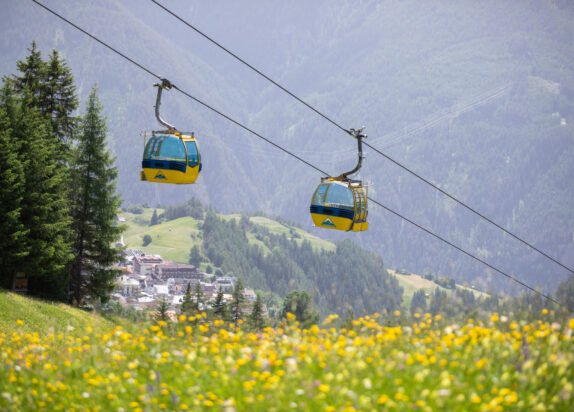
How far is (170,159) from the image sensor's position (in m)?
19.4

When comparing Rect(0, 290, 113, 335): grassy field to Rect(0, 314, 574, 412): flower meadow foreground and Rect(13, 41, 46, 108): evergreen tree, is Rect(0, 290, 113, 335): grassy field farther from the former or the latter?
Rect(0, 314, 574, 412): flower meadow foreground

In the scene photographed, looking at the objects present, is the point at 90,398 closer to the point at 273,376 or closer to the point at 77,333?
the point at 273,376

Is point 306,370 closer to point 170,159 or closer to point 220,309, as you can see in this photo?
point 170,159

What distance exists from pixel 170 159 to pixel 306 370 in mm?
11512

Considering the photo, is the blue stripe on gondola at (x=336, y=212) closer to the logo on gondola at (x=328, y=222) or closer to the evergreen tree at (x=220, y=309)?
the logo on gondola at (x=328, y=222)

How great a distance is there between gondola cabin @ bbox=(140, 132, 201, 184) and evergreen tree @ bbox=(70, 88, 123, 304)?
2904 cm

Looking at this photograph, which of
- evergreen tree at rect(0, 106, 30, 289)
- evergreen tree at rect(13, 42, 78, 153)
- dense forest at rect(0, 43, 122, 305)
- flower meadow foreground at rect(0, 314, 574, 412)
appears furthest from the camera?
evergreen tree at rect(13, 42, 78, 153)

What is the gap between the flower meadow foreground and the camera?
8.02 meters

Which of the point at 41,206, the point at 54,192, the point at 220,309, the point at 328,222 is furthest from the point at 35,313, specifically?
the point at 328,222

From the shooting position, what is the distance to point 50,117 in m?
49.4

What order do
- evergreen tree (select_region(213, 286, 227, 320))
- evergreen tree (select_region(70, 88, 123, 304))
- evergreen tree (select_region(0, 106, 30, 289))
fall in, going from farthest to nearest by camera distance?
evergreen tree (select_region(70, 88, 123, 304)) < evergreen tree (select_region(0, 106, 30, 289)) < evergreen tree (select_region(213, 286, 227, 320))

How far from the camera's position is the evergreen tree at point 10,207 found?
37.6m

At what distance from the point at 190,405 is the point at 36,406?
2.02 metres

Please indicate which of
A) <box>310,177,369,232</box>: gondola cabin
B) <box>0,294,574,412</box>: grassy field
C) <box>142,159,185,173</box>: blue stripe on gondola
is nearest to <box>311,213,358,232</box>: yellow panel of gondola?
<box>310,177,369,232</box>: gondola cabin
